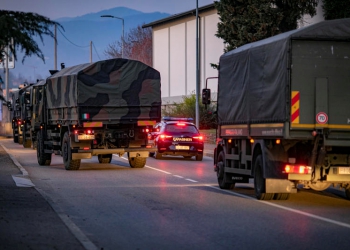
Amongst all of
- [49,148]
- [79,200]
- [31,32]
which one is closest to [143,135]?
[49,148]

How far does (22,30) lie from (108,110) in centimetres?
1668

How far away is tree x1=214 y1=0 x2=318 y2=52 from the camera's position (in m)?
44.9

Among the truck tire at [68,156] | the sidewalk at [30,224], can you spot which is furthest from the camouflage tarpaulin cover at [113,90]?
the sidewalk at [30,224]

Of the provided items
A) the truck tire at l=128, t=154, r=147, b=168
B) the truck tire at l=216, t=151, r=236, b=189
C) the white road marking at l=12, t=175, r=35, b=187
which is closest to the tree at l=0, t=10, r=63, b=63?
the truck tire at l=216, t=151, r=236, b=189

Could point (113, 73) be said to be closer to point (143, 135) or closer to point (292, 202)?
point (143, 135)

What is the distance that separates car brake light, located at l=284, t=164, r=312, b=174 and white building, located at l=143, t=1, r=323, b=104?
157 feet

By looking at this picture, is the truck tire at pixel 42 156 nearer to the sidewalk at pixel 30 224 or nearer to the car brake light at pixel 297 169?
the sidewalk at pixel 30 224

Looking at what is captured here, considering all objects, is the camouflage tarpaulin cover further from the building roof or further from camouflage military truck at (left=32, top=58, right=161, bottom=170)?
the building roof

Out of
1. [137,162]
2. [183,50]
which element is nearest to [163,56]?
[183,50]

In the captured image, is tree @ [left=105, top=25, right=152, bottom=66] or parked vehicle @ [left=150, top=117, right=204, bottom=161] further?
tree @ [left=105, top=25, right=152, bottom=66]

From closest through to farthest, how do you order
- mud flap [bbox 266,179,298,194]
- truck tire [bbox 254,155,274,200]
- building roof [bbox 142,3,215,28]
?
mud flap [bbox 266,179,298,194], truck tire [bbox 254,155,274,200], building roof [bbox 142,3,215,28]

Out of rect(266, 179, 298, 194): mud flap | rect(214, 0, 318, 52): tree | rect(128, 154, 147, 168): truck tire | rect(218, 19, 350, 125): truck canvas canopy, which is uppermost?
rect(214, 0, 318, 52): tree

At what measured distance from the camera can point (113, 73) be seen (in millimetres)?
29547

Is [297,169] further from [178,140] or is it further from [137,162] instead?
[178,140]
